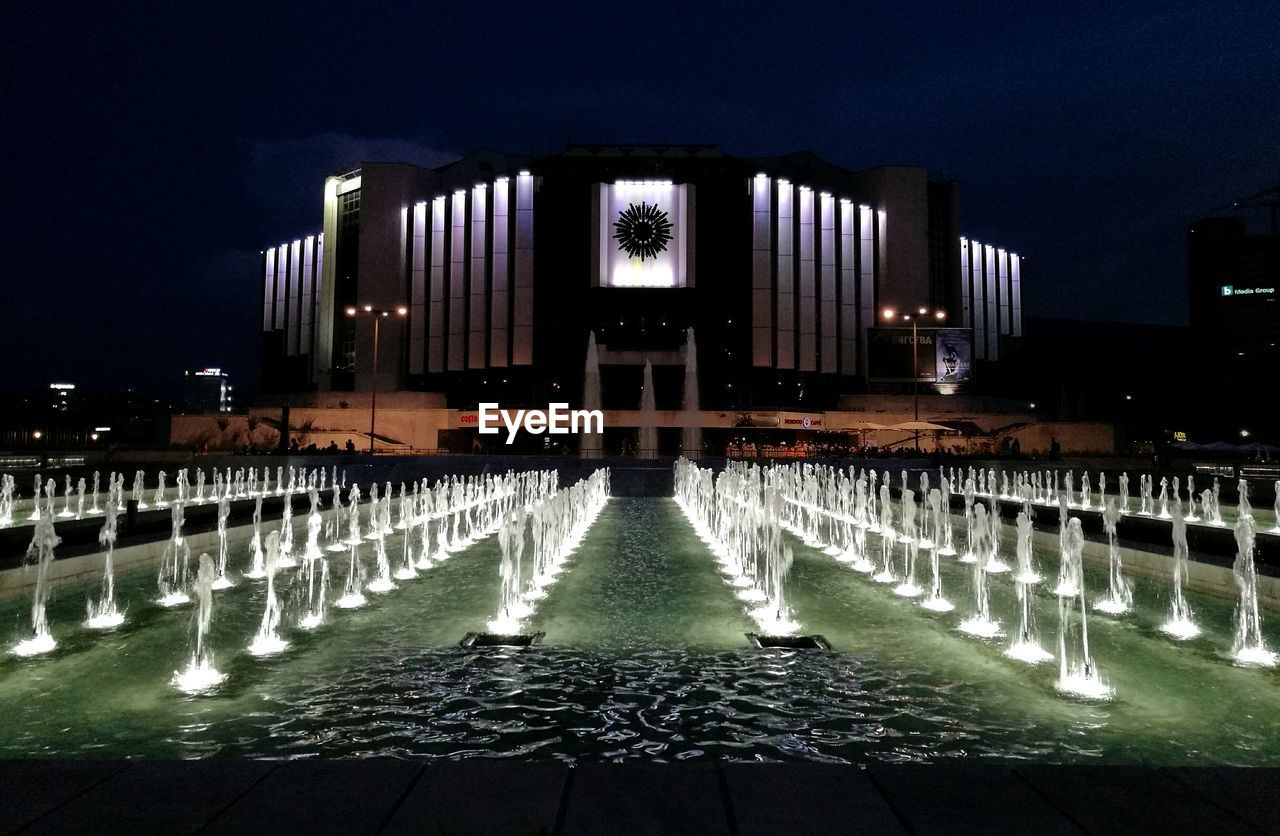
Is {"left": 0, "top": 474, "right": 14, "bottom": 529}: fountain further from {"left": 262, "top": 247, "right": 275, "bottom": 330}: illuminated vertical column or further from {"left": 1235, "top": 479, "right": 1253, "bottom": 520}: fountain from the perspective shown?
{"left": 262, "top": 247, "right": 275, "bottom": 330}: illuminated vertical column

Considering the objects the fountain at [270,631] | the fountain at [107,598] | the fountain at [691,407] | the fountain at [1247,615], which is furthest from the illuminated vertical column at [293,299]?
the fountain at [1247,615]

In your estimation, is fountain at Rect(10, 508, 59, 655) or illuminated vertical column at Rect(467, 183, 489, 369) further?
illuminated vertical column at Rect(467, 183, 489, 369)

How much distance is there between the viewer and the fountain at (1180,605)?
9039 millimetres

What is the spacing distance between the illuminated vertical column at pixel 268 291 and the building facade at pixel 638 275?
1844 cm

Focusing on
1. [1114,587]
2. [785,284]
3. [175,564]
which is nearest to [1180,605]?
[1114,587]

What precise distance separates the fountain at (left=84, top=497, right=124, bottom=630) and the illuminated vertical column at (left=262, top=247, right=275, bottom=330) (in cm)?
7496

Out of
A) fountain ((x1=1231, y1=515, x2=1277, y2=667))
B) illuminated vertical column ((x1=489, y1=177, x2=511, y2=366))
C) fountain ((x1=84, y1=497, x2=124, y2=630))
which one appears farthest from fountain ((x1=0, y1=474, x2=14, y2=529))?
illuminated vertical column ((x1=489, y1=177, x2=511, y2=366))

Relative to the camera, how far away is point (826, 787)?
3.91m

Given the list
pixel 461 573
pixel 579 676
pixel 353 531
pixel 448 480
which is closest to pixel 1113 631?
pixel 579 676

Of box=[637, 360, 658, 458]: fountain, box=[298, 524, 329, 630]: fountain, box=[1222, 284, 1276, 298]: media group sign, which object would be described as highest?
box=[1222, 284, 1276, 298]: media group sign

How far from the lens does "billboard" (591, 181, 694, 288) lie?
196 feet

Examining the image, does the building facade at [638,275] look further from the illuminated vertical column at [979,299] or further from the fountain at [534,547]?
the fountain at [534,547]

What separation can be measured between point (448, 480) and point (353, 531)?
1780cm

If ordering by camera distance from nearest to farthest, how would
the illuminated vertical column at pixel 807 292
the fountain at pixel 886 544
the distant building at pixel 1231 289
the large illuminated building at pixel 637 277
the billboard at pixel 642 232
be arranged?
the fountain at pixel 886 544
the large illuminated building at pixel 637 277
the billboard at pixel 642 232
the illuminated vertical column at pixel 807 292
the distant building at pixel 1231 289
